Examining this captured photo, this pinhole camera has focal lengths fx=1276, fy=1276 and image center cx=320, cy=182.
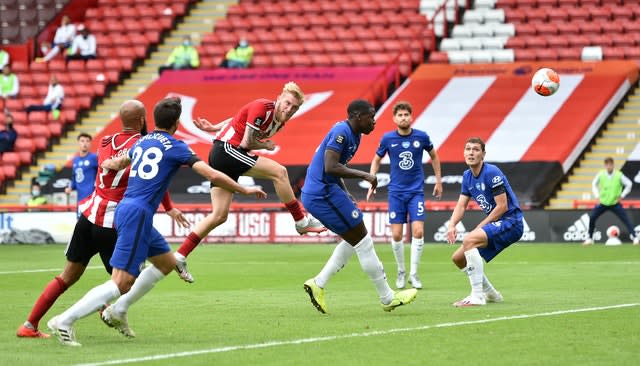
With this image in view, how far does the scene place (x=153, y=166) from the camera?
1030cm

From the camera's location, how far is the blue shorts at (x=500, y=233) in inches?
550

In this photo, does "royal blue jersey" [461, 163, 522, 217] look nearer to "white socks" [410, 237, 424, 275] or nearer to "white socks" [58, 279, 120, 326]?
"white socks" [410, 237, 424, 275]

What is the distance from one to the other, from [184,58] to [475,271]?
27142mm

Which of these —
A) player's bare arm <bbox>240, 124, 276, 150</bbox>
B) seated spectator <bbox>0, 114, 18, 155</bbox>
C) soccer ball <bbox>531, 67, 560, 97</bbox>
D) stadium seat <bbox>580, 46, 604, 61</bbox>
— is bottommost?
seated spectator <bbox>0, 114, 18, 155</bbox>

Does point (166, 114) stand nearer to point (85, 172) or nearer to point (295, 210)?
point (295, 210)

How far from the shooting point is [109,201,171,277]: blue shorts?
10.2 m

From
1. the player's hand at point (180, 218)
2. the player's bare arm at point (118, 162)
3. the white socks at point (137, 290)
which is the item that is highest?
the player's bare arm at point (118, 162)

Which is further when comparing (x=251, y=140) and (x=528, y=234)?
(x=528, y=234)

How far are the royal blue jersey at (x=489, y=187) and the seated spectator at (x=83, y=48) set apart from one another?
27941 mm

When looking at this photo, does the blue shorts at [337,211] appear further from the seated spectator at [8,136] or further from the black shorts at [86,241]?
the seated spectator at [8,136]

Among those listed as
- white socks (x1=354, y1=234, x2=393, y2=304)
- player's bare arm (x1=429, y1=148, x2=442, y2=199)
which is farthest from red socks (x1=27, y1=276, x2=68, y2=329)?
player's bare arm (x1=429, y1=148, x2=442, y2=199)

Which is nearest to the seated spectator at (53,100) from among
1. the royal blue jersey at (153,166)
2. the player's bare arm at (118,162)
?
the player's bare arm at (118,162)

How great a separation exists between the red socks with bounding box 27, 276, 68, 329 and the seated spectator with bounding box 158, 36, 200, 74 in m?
28.8

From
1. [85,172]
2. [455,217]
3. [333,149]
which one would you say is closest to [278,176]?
[333,149]
